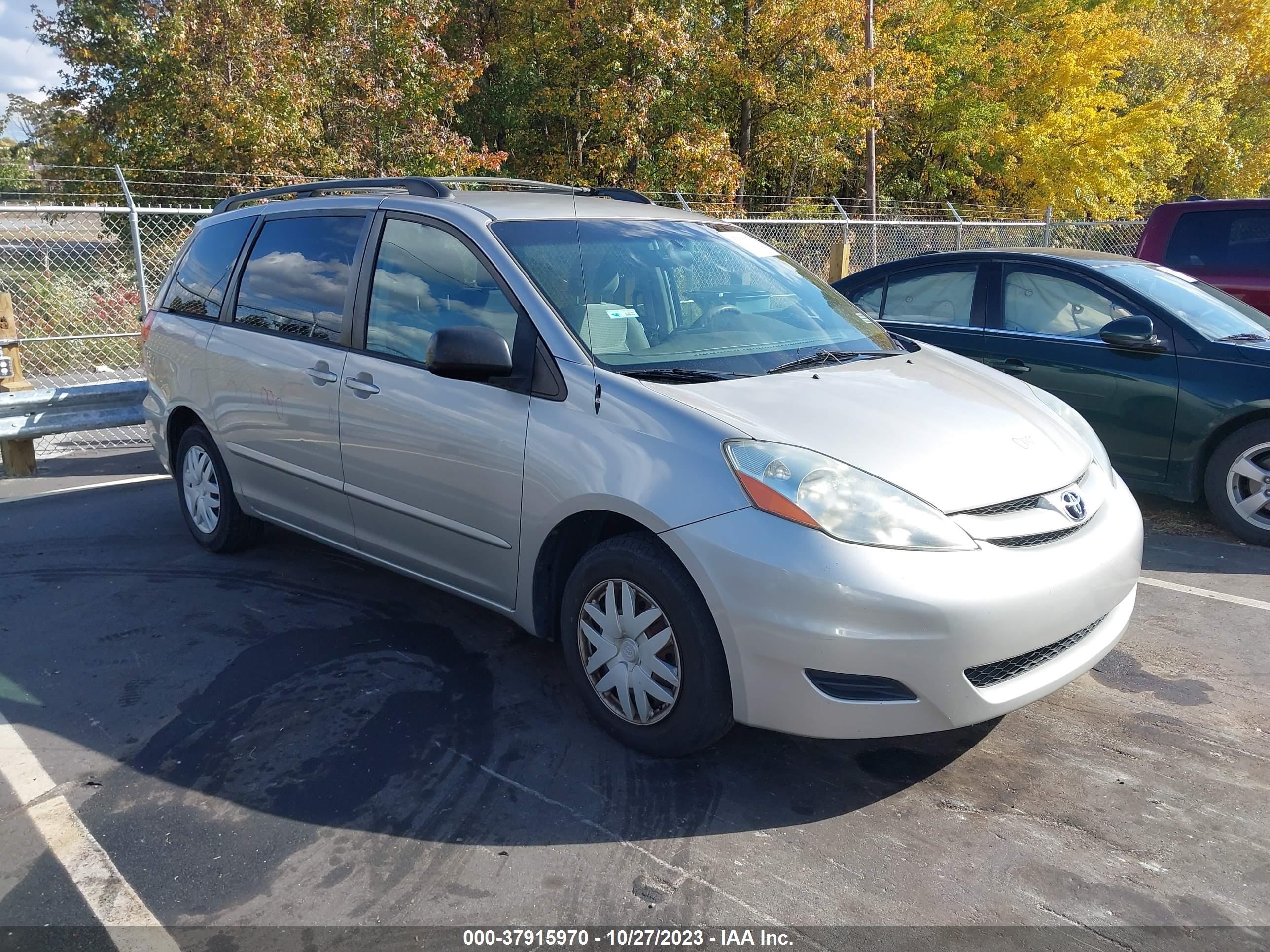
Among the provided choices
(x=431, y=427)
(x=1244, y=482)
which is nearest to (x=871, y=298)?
(x=1244, y=482)

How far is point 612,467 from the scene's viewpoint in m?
3.28

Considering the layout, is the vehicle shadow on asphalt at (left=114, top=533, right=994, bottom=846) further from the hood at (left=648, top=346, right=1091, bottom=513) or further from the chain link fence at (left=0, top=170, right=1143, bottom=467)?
the chain link fence at (left=0, top=170, right=1143, bottom=467)

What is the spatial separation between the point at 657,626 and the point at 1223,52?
31.2 metres

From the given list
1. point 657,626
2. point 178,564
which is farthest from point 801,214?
point 657,626

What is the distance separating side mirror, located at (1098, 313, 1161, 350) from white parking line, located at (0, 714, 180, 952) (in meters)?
5.51

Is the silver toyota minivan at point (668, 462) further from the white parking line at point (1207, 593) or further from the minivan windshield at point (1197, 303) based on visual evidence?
the minivan windshield at point (1197, 303)

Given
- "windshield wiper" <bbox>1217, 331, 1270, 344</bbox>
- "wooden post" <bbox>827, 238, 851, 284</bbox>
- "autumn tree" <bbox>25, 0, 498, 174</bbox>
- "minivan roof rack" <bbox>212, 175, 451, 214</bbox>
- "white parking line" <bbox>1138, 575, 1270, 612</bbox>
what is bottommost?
"white parking line" <bbox>1138, 575, 1270, 612</bbox>

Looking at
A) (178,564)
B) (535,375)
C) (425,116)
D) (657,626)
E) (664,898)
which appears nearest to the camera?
(664,898)

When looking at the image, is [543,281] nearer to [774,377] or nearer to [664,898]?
[774,377]

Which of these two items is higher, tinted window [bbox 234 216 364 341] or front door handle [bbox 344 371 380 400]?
tinted window [bbox 234 216 364 341]

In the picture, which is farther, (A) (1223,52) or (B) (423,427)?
(A) (1223,52)

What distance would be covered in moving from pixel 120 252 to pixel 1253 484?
16.2 m

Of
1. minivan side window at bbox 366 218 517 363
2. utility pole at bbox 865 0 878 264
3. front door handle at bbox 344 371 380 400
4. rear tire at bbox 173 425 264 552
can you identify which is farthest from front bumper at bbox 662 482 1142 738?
utility pole at bbox 865 0 878 264

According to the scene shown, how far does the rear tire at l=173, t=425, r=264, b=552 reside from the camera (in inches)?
210
